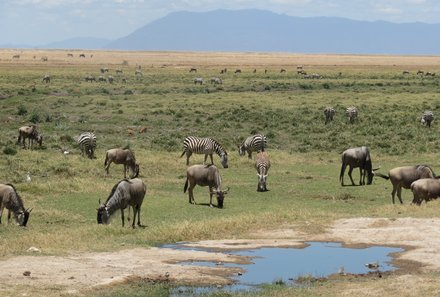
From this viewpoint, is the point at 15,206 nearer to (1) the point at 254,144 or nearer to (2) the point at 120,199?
(2) the point at 120,199

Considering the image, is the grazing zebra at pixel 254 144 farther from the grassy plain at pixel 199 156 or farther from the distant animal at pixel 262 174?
the distant animal at pixel 262 174

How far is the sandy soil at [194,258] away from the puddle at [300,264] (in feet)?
1.19

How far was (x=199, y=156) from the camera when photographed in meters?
38.3

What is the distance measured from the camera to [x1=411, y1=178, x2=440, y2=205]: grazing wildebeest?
24625 millimetres

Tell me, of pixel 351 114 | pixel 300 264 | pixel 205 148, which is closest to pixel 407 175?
pixel 300 264

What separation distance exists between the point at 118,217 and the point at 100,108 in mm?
35245

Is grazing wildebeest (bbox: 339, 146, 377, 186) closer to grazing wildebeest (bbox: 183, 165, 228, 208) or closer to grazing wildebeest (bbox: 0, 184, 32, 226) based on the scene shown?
grazing wildebeest (bbox: 183, 165, 228, 208)

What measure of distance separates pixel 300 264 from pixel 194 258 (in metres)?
2.35

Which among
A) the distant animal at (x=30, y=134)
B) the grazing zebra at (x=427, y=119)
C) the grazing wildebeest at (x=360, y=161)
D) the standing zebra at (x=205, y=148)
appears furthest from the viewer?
the grazing zebra at (x=427, y=119)

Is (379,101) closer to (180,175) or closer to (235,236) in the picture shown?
(180,175)

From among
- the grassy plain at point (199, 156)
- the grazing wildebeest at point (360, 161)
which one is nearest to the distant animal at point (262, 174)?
the grassy plain at point (199, 156)

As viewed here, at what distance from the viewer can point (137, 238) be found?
20.0m

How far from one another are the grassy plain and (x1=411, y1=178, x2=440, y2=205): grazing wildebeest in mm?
931

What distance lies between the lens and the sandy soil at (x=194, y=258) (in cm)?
1543
